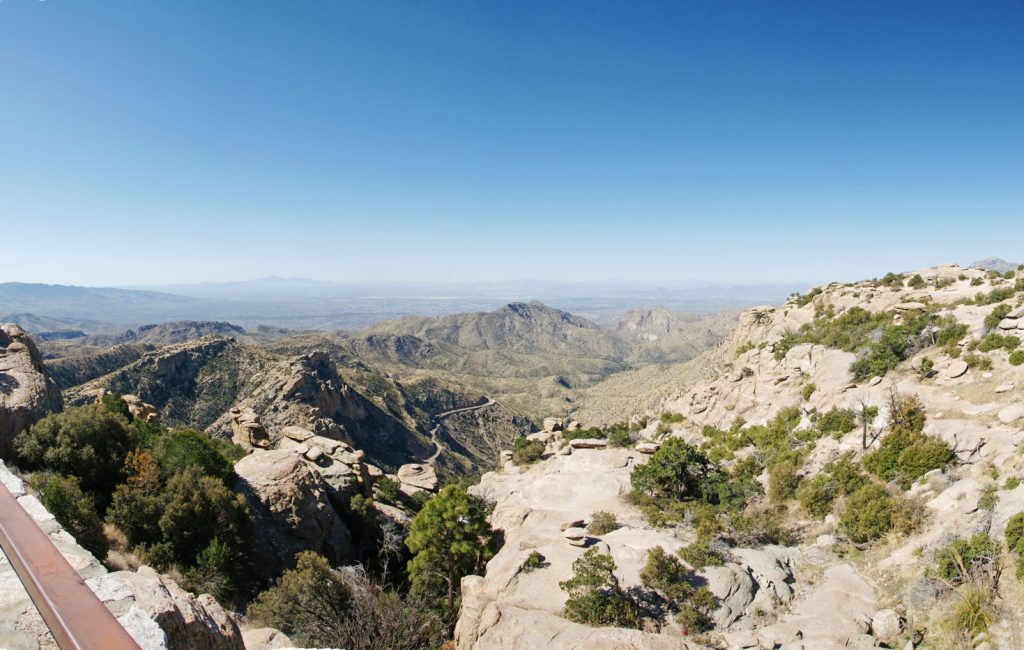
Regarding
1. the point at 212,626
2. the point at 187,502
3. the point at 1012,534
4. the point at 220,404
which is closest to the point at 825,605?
the point at 1012,534

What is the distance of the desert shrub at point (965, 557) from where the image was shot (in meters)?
13.0

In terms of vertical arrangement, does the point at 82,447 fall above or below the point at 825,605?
above

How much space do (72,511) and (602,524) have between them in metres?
20.5

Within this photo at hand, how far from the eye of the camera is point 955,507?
1620 cm

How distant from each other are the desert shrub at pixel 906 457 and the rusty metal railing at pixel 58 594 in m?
25.2

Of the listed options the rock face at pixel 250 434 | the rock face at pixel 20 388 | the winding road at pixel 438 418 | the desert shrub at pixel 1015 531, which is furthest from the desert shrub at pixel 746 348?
the winding road at pixel 438 418

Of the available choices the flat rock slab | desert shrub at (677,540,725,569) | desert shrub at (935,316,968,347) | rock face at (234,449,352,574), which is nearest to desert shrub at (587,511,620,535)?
desert shrub at (677,540,725,569)

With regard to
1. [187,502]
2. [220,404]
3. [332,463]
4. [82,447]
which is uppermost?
[82,447]

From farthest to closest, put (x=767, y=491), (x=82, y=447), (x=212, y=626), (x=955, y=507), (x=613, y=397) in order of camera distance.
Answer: (x=613, y=397) < (x=767, y=491) < (x=82, y=447) < (x=955, y=507) < (x=212, y=626)

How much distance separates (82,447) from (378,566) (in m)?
14.7

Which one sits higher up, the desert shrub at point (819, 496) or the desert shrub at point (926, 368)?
the desert shrub at point (926, 368)

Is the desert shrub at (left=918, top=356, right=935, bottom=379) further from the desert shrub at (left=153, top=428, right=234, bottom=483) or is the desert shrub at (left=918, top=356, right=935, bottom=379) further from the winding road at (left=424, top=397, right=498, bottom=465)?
the winding road at (left=424, top=397, right=498, bottom=465)

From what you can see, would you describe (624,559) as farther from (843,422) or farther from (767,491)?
(843,422)

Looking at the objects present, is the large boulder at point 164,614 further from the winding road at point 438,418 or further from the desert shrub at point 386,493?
the winding road at point 438,418
